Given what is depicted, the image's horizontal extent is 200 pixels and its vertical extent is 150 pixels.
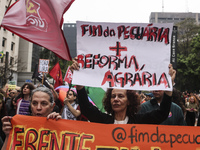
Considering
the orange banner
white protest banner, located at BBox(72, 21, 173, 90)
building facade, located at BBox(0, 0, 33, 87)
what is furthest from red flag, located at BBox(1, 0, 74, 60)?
building facade, located at BBox(0, 0, 33, 87)

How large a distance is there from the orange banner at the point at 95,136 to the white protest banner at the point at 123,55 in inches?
17.5

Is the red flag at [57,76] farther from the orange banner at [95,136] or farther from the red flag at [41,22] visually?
the orange banner at [95,136]

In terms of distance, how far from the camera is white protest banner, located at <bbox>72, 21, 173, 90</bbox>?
2.62 metres

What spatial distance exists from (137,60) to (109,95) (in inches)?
24.0

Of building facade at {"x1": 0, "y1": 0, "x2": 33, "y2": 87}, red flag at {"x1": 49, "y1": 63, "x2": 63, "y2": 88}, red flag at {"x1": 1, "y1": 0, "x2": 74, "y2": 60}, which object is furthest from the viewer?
building facade at {"x1": 0, "y1": 0, "x2": 33, "y2": 87}

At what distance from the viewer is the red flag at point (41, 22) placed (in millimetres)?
3426

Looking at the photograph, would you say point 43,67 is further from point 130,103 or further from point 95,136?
point 95,136

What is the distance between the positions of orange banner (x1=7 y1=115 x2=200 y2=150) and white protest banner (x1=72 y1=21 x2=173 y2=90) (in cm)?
44

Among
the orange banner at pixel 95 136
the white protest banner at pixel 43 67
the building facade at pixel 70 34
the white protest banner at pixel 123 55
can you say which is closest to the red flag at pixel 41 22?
the white protest banner at pixel 123 55

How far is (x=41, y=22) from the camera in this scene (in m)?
3.56

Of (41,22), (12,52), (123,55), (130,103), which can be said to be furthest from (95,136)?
(12,52)

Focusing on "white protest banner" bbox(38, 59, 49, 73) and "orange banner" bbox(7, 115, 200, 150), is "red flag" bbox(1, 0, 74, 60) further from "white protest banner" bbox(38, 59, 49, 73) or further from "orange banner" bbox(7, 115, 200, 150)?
"white protest banner" bbox(38, 59, 49, 73)

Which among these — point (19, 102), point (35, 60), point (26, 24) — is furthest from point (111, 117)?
point (35, 60)

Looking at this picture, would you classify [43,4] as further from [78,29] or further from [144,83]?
[144,83]
